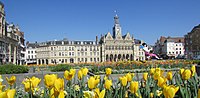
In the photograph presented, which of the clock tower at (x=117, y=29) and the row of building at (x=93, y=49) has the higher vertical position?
the clock tower at (x=117, y=29)

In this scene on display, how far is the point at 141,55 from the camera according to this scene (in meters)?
129

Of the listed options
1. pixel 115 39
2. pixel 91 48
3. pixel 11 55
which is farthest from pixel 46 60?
pixel 11 55

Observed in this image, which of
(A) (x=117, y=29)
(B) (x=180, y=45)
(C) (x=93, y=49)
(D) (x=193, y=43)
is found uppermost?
(A) (x=117, y=29)

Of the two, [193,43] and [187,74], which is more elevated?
[193,43]

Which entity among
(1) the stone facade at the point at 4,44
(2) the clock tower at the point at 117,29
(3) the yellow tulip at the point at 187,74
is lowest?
(3) the yellow tulip at the point at 187,74

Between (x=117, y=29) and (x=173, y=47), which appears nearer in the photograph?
(x=117, y=29)

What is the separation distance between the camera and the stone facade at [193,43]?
94.6 meters

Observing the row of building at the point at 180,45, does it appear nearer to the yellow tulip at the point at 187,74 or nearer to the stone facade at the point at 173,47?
the stone facade at the point at 173,47

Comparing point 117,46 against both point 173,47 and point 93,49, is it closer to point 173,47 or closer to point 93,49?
point 93,49

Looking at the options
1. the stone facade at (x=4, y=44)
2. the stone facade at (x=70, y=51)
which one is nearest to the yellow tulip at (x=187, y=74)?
the stone facade at (x=4, y=44)

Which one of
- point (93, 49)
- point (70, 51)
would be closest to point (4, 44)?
point (70, 51)

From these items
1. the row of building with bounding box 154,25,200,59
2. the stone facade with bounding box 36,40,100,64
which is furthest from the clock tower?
the row of building with bounding box 154,25,200,59

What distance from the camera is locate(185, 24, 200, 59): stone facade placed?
94562 mm

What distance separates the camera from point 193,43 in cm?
9844
